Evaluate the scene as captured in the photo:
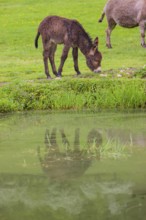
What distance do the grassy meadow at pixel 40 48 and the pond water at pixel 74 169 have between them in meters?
3.04

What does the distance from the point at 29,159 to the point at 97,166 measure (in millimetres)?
1035

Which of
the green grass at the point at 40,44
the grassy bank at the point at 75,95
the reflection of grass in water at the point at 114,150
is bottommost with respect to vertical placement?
the green grass at the point at 40,44

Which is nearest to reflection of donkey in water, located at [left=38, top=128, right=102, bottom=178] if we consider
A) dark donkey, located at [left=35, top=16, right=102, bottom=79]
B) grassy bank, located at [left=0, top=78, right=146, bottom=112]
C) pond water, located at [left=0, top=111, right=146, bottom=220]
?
pond water, located at [left=0, top=111, right=146, bottom=220]

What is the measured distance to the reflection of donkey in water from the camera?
7.42m

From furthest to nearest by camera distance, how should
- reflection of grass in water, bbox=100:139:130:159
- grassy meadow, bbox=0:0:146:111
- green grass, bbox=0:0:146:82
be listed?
green grass, bbox=0:0:146:82 < grassy meadow, bbox=0:0:146:111 < reflection of grass in water, bbox=100:139:130:159

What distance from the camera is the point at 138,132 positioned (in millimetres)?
9758

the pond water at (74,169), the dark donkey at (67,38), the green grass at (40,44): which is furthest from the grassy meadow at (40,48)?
the pond water at (74,169)

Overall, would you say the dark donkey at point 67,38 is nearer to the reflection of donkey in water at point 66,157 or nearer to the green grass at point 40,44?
the green grass at point 40,44

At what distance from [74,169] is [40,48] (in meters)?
14.8

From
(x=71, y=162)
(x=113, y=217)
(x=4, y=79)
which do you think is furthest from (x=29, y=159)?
(x=4, y=79)

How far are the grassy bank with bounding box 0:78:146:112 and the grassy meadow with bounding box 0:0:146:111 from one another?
0.06m

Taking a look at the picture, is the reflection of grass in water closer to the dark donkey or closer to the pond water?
the pond water

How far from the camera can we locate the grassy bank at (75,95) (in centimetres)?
1297

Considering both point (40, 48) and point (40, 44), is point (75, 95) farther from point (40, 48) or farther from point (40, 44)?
point (40, 44)
